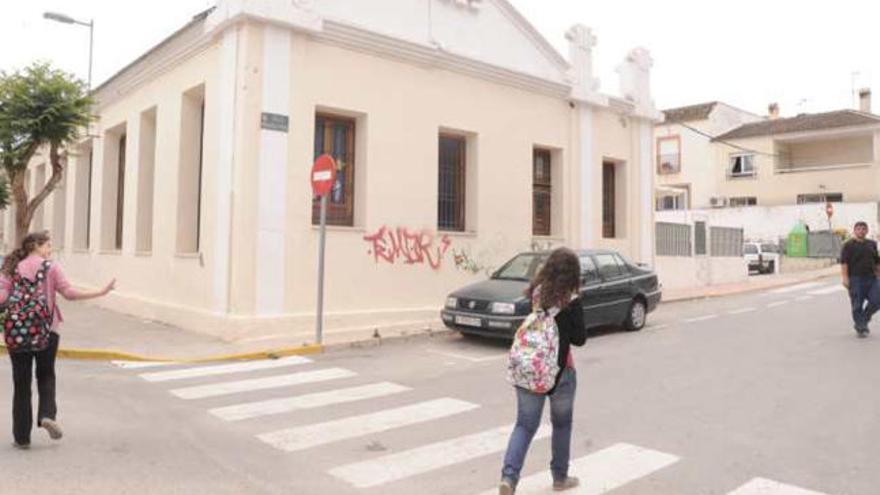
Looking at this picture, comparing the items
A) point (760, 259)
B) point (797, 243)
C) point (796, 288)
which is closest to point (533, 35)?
point (796, 288)

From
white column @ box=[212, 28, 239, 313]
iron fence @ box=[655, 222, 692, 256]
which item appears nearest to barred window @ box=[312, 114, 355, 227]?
white column @ box=[212, 28, 239, 313]

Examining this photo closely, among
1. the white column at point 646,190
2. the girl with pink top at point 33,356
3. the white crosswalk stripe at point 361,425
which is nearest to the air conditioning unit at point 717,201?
the white column at point 646,190

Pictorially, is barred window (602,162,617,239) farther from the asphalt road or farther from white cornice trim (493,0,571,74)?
the asphalt road

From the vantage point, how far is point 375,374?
888 centimetres

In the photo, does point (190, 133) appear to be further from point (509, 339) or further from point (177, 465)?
point (177, 465)

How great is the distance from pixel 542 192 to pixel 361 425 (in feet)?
36.9

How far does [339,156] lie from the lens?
13.2 metres

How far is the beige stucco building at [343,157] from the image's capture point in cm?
1165

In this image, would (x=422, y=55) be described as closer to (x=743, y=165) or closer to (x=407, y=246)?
(x=407, y=246)

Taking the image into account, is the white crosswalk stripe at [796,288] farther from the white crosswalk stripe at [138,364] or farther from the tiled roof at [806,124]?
the white crosswalk stripe at [138,364]

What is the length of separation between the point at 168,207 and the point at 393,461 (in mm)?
10205

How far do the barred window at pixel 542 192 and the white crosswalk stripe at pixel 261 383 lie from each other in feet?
28.1

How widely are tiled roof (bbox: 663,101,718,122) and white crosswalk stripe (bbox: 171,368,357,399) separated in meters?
35.5

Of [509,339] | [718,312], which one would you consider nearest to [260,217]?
[509,339]
